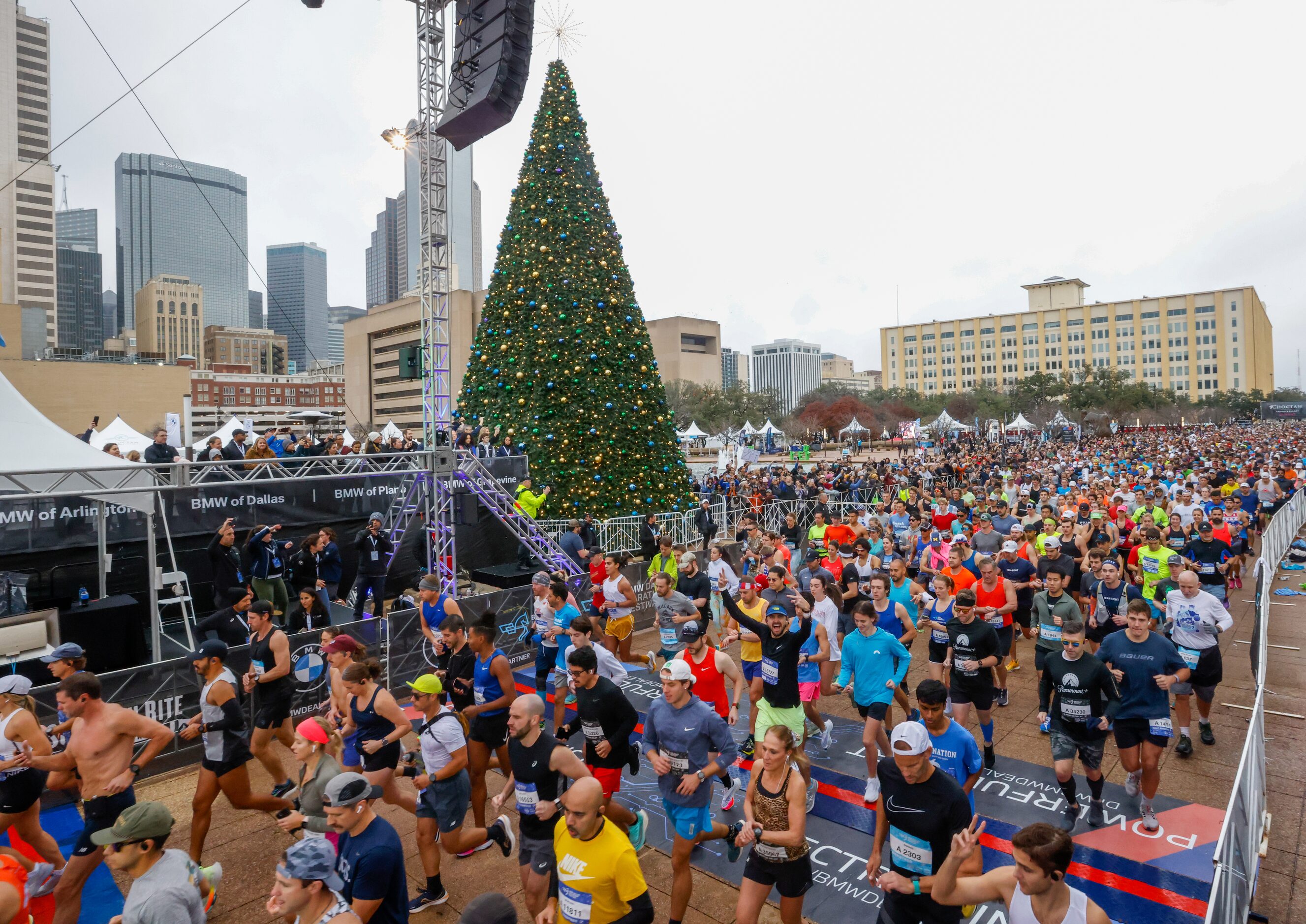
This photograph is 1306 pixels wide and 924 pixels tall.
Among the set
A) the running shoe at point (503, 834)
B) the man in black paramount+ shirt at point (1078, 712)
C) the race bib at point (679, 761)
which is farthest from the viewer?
the man in black paramount+ shirt at point (1078, 712)

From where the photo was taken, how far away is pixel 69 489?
10.4 metres

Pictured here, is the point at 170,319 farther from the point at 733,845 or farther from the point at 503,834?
the point at 733,845

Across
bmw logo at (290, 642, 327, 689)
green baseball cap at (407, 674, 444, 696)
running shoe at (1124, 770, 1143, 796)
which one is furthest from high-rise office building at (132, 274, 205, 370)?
running shoe at (1124, 770, 1143, 796)

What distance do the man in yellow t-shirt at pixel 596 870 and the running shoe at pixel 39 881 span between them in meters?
3.15

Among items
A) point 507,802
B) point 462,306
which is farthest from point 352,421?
point 507,802

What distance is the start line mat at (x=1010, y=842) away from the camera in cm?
523

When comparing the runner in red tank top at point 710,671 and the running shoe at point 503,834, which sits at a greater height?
the runner in red tank top at point 710,671

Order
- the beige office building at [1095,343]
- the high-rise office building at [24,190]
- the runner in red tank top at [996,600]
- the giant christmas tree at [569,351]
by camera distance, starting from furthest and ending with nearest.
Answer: the beige office building at [1095,343], the high-rise office building at [24,190], the giant christmas tree at [569,351], the runner in red tank top at [996,600]

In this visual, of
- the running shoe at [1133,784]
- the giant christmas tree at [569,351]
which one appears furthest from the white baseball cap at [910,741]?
the giant christmas tree at [569,351]

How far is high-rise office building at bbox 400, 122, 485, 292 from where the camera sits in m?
14.0

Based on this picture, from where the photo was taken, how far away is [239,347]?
618 ft

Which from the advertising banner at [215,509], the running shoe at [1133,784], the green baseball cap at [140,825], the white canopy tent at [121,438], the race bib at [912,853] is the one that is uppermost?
the white canopy tent at [121,438]

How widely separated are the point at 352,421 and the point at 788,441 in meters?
85.5

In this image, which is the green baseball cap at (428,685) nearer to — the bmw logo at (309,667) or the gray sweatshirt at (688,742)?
the gray sweatshirt at (688,742)
